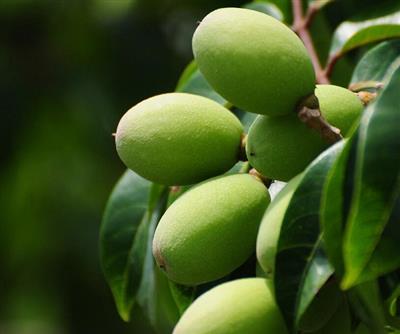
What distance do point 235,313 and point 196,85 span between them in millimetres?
723

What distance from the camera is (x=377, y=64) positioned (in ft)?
4.57

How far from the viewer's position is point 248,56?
98 cm

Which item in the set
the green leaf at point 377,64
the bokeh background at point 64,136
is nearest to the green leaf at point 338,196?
the green leaf at point 377,64

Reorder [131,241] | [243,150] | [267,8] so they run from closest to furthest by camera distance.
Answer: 1. [243,150]
2. [131,241]
3. [267,8]

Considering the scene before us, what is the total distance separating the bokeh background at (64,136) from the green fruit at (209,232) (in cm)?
188

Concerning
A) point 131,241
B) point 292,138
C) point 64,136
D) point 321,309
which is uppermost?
point 292,138

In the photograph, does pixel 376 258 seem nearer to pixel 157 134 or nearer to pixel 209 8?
pixel 157 134

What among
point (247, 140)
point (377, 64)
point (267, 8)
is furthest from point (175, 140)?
point (267, 8)

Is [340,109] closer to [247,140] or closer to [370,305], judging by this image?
[247,140]

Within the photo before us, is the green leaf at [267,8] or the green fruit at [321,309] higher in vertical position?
the green fruit at [321,309]

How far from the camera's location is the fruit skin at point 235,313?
0.89 m

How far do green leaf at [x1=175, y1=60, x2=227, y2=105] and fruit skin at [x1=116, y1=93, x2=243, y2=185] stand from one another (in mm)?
432

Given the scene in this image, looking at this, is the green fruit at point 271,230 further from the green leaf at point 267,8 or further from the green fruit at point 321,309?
the green leaf at point 267,8

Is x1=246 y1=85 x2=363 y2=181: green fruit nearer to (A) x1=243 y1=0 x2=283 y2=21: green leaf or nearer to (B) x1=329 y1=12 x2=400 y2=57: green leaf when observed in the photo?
(B) x1=329 y1=12 x2=400 y2=57: green leaf
